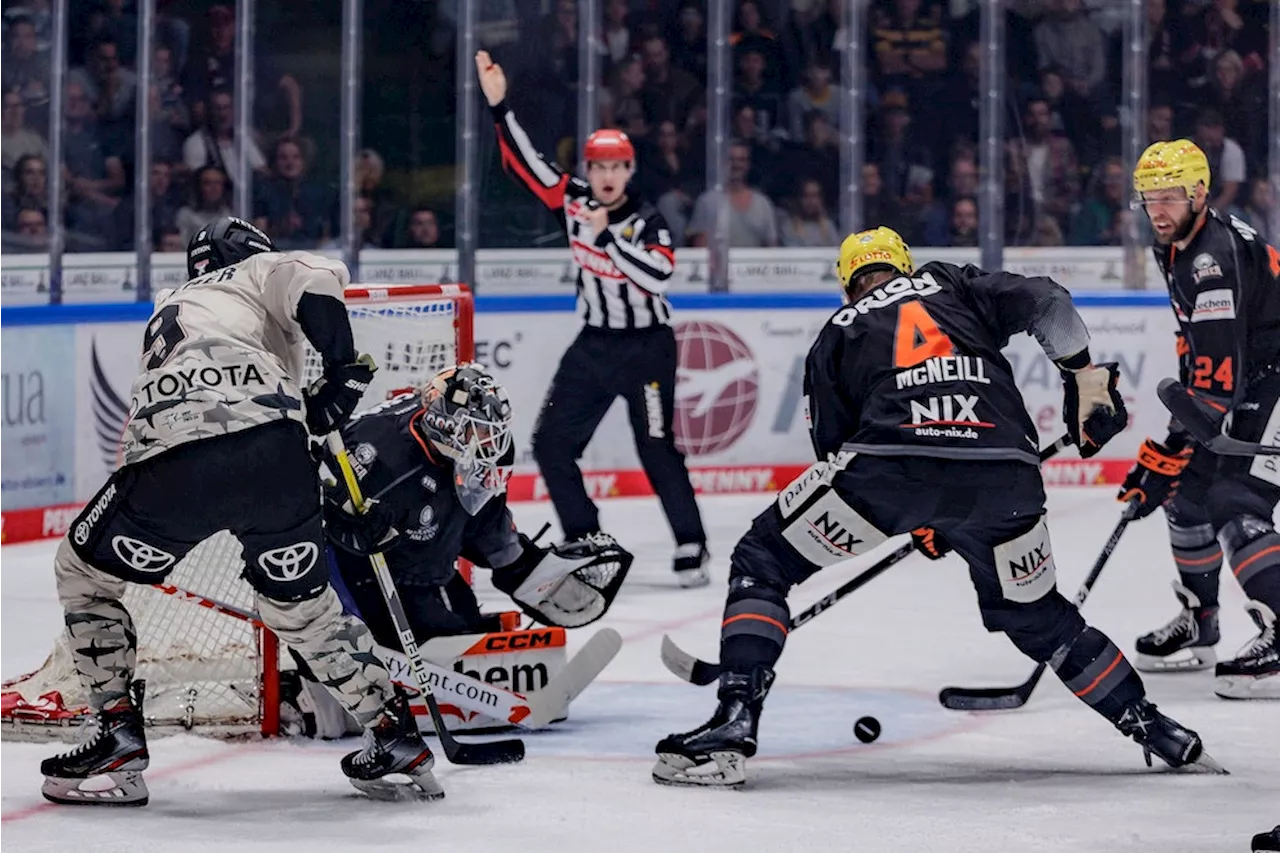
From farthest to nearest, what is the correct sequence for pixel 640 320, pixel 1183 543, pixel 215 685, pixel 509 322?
pixel 509 322 < pixel 640 320 < pixel 1183 543 < pixel 215 685

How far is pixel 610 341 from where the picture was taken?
6.86 meters

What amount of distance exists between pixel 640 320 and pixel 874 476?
9.41ft

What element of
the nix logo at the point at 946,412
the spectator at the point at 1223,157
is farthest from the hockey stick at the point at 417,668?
the spectator at the point at 1223,157

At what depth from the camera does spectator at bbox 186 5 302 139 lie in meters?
8.27

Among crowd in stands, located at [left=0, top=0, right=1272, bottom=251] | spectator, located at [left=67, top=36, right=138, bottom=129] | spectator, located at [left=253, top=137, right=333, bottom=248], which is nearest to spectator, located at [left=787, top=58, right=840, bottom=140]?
crowd in stands, located at [left=0, top=0, right=1272, bottom=251]

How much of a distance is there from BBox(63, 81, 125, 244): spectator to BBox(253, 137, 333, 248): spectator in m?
0.65

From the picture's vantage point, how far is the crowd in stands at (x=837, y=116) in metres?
8.75

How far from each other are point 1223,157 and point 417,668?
6156mm

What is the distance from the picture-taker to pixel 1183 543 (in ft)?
18.0

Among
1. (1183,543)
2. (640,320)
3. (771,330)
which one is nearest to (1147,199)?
(1183,543)

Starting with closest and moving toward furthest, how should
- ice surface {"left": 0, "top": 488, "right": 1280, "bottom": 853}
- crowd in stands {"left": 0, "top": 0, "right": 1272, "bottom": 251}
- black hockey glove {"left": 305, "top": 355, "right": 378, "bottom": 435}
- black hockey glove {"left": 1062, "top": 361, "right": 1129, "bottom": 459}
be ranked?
ice surface {"left": 0, "top": 488, "right": 1280, "bottom": 853} → black hockey glove {"left": 305, "top": 355, "right": 378, "bottom": 435} → black hockey glove {"left": 1062, "top": 361, "right": 1129, "bottom": 459} → crowd in stands {"left": 0, "top": 0, "right": 1272, "bottom": 251}

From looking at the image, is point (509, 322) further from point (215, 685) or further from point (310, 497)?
point (310, 497)

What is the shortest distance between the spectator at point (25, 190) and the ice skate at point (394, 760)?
14.0 ft

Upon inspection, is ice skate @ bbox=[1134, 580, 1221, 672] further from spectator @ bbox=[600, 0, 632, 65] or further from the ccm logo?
spectator @ bbox=[600, 0, 632, 65]
